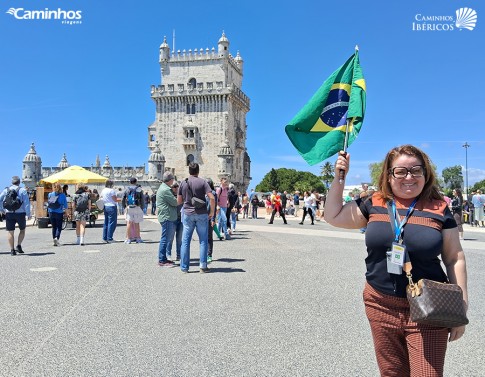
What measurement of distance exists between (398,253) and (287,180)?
101419 millimetres

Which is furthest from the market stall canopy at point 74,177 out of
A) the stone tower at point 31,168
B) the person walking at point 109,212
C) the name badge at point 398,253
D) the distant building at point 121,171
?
the stone tower at point 31,168

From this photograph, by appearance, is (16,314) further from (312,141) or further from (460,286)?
(460,286)

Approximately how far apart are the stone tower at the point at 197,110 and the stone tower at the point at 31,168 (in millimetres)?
13100

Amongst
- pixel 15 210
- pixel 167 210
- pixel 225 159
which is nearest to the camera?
pixel 167 210

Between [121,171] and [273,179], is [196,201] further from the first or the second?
[273,179]

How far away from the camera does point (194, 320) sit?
17.0 ft

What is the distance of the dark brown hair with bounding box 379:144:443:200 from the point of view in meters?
2.89

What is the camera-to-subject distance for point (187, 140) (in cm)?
5338

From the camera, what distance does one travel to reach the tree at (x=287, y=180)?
102m

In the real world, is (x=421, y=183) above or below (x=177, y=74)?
below

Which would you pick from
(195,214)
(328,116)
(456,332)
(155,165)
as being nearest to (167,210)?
(195,214)

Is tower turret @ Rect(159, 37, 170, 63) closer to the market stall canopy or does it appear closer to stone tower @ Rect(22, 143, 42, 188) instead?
stone tower @ Rect(22, 143, 42, 188)

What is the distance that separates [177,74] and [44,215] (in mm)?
37124

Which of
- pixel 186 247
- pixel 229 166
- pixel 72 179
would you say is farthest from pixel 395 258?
pixel 229 166
